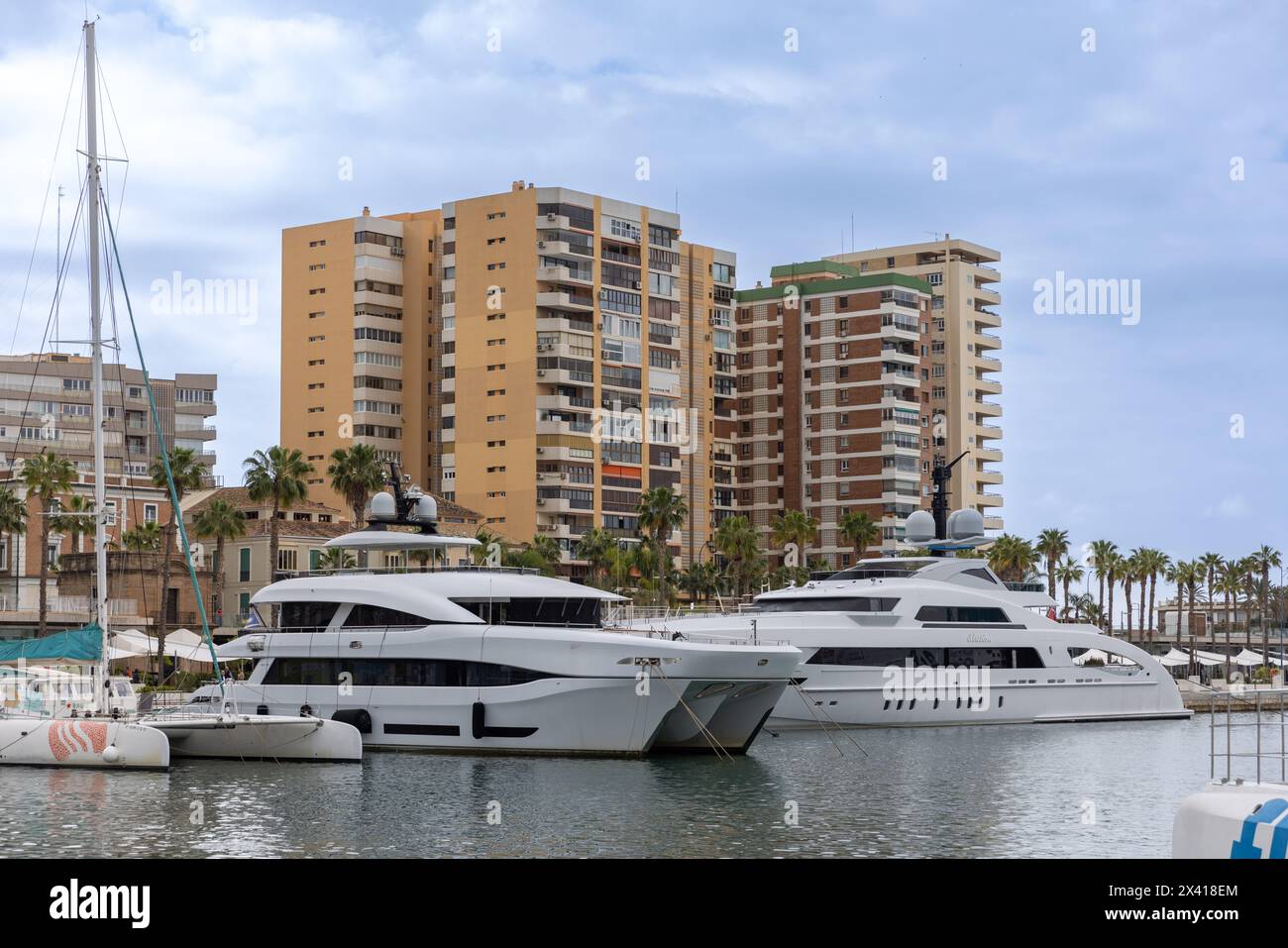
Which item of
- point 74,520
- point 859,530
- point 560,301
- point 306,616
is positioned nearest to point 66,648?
point 306,616

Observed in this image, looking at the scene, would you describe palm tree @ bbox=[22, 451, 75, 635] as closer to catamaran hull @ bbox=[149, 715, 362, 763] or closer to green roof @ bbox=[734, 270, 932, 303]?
catamaran hull @ bbox=[149, 715, 362, 763]

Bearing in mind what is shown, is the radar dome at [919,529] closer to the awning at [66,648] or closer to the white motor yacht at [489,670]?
the white motor yacht at [489,670]

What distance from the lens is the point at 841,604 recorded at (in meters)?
53.4

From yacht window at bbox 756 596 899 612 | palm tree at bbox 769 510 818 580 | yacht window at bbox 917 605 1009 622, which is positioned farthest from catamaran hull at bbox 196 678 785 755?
palm tree at bbox 769 510 818 580

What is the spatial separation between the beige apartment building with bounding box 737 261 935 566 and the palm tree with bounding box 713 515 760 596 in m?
15.3

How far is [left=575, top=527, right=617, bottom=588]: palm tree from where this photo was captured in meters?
95.6

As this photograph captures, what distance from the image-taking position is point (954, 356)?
127938mm

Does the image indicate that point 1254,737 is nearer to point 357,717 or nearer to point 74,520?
point 357,717

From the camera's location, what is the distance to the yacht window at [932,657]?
52.4 m

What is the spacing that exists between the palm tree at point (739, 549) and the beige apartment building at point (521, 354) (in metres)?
9.15

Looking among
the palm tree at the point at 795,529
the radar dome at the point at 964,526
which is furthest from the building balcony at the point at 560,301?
the radar dome at the point at 964,526

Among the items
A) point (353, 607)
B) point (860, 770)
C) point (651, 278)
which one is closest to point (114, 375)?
point (651, 278)

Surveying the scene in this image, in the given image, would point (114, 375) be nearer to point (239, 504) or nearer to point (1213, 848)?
point (239, 504)

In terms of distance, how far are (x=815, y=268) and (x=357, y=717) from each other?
89562 millimetres
